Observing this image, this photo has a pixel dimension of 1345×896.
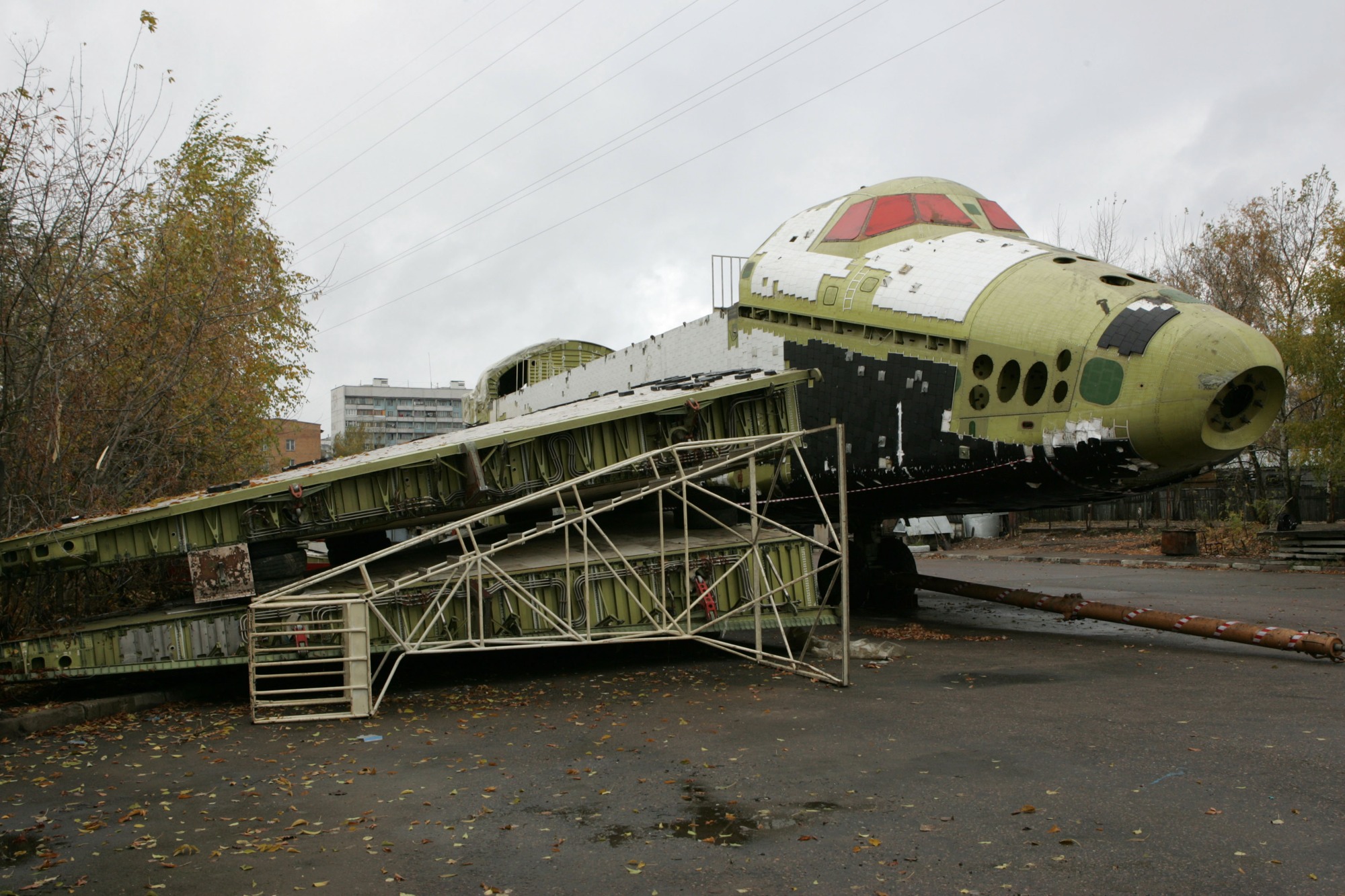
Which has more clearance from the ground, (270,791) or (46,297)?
(46,297)

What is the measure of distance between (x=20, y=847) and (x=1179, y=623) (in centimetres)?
1063

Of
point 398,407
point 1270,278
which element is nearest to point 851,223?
point 1270,278

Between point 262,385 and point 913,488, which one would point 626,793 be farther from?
point 262,385

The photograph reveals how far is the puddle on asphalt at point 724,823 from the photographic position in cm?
516

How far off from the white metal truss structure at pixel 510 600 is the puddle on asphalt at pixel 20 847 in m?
2.57

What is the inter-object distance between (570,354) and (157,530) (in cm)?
1317

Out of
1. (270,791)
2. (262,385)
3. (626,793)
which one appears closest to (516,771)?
(626,793)

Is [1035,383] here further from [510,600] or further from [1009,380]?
[510,600]

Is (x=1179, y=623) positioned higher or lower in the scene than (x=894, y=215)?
lower

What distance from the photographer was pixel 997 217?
12.5 m

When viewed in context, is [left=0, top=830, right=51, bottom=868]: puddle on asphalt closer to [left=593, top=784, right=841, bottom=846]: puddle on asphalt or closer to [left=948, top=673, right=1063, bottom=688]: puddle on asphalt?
[left=593, top=784, right=841, bottom=846]: puddle on asphalt

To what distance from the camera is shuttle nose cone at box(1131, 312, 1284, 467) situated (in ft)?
28.0

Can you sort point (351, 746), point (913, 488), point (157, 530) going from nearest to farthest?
point (351, 746), point (157, 530), point (913, 488)

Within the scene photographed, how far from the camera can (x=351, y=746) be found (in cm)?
746
